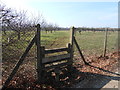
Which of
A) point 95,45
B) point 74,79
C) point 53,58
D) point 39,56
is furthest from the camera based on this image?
point 95,45

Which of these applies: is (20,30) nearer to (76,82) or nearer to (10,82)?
(10,82)

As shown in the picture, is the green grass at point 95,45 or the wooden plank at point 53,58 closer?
the wooden plank at point 53,58

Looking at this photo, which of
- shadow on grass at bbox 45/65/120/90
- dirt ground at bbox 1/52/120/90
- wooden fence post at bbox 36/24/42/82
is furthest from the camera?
shadow on grass at bbox 45/65/120/90

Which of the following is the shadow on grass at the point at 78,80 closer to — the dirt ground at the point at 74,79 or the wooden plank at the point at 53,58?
the dirt ground at the point at 74,79

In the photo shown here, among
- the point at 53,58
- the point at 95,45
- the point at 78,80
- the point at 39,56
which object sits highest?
the point at 39,56

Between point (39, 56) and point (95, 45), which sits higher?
point (39, 56)

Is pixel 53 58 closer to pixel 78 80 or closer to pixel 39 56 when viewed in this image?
pixel 39 56

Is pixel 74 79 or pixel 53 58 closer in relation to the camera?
pixel 53 58

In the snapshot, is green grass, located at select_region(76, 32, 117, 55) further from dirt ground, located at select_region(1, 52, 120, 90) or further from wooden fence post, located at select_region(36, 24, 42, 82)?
wooden fence post, located at select_region(36, 24, 42, 82)

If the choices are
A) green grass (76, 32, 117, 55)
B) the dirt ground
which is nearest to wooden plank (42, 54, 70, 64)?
the dirt ground

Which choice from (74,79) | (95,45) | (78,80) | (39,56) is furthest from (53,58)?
(95,45)

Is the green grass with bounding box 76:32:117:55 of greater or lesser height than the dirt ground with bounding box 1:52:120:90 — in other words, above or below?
above

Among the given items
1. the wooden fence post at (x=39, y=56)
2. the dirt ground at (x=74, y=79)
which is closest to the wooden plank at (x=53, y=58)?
the wooden fence post at (x=39, y=56)

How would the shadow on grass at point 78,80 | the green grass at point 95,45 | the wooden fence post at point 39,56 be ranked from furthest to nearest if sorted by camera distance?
the green grass at point 95,45
the shadow on grass at point 78,80
the wooden fence post at point 39,56
